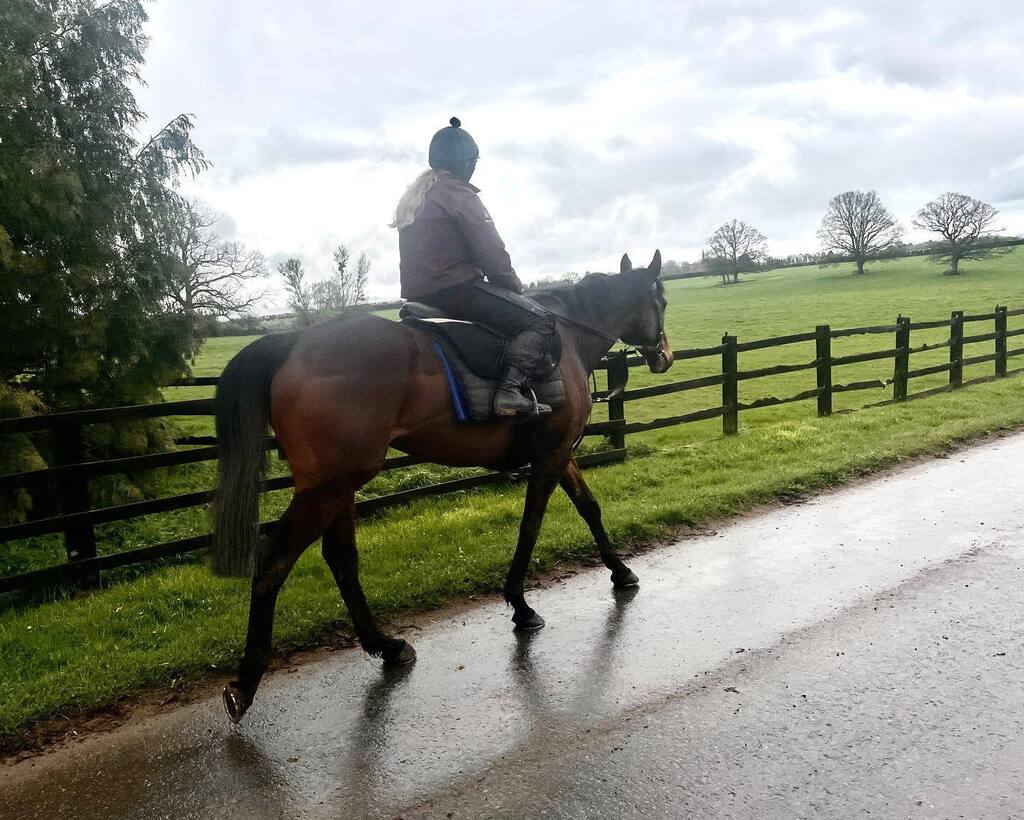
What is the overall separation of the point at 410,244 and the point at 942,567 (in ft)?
13.6

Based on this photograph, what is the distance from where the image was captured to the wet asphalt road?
2.75 meters

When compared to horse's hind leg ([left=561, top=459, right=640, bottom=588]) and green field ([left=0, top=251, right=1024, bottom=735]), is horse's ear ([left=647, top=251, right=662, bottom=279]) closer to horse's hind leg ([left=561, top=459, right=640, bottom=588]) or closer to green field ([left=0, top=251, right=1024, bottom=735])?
horse's hind leg ([left=561, top=459, right=640, bottom=588])

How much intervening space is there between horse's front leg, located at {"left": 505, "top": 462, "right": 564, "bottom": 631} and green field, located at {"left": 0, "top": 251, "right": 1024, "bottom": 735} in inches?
25.3

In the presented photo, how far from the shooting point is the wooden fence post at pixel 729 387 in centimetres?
1055

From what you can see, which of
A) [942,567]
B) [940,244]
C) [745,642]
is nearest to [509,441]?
[745,642]

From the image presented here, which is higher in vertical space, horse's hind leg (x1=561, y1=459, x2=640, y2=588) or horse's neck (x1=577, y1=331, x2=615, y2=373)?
horse's neck (x1=577, y1=331, x2=615, y2=373)

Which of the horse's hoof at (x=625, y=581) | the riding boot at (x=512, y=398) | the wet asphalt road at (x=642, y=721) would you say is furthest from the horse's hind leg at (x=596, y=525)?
the riding boot at (x=512, y=398)

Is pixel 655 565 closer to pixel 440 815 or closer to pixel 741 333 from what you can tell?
pixel 440 815

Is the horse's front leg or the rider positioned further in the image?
the horse's front leg

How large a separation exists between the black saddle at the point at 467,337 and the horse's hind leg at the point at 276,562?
3.46ft

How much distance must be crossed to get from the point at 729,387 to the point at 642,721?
8.15 m

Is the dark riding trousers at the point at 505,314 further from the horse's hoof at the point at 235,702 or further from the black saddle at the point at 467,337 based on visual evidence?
the horse's hoof at the point at 235,702

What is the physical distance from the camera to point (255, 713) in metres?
3.50

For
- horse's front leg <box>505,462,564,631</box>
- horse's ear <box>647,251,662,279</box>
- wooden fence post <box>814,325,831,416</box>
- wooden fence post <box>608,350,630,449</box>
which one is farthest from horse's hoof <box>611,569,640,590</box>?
wooden fence post <box>814,325,831,416</box>
